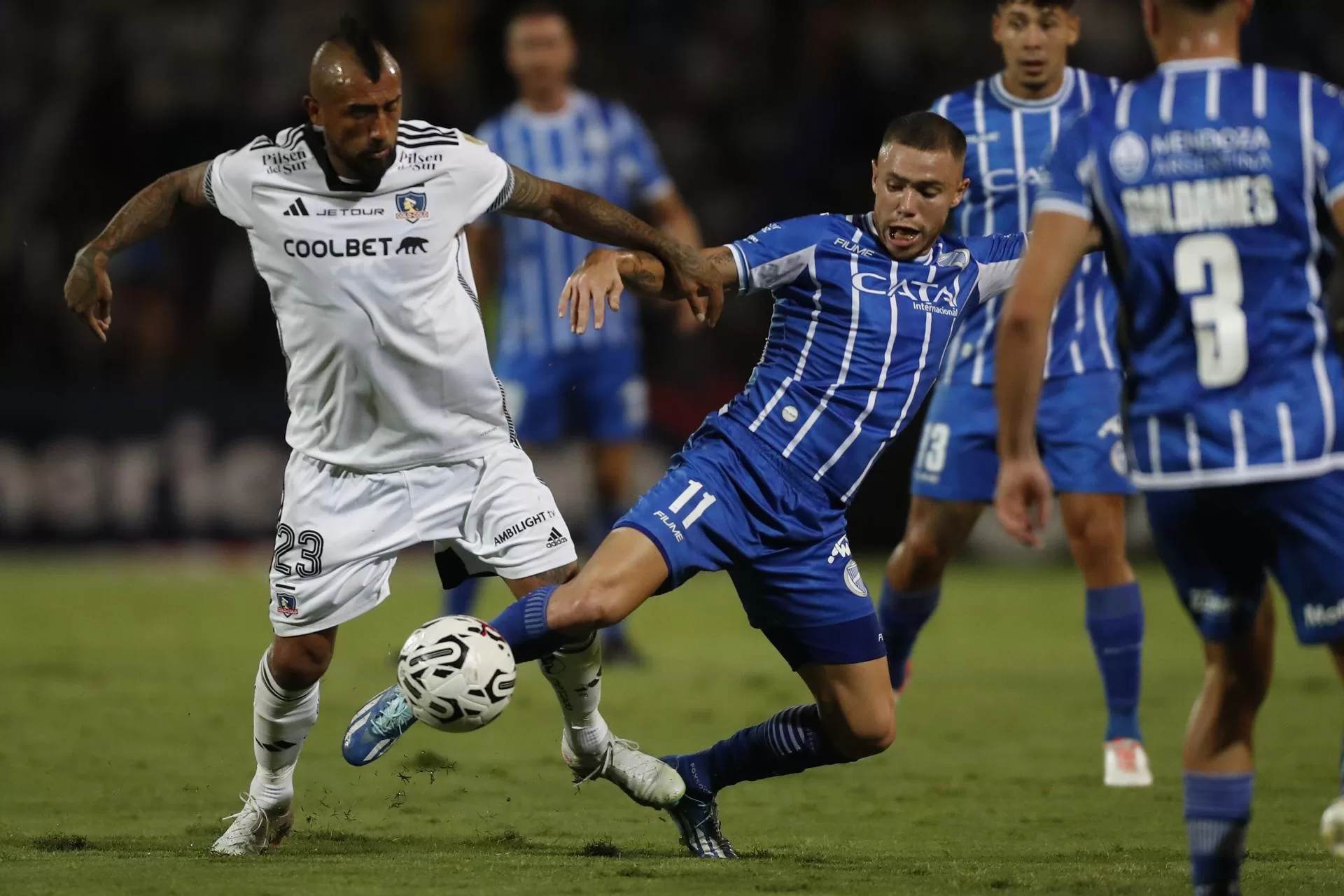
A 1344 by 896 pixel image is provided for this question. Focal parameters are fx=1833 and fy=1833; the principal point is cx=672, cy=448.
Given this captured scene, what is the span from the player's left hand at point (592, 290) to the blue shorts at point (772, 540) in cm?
51

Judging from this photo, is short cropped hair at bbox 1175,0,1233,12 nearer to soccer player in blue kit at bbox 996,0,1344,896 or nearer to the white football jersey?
soccer player in blue kit at bbox 996,0,1344,896

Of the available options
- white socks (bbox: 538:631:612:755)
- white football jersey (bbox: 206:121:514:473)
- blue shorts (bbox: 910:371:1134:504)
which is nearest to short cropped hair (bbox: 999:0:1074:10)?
blue shorts (bbox: 910:371:1134:504)

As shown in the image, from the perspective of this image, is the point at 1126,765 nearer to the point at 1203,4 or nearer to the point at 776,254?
the point at 776,254

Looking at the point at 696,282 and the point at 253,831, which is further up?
the point at 696,282

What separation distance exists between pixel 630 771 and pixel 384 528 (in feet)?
3.24

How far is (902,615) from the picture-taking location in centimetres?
690

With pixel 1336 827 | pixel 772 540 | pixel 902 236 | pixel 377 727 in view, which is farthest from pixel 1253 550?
pixel 377 727

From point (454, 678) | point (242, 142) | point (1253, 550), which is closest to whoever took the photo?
point (1253, 550)

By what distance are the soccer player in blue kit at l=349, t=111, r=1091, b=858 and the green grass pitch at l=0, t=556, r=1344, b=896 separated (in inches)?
13.7

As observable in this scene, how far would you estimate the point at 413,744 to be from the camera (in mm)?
7219

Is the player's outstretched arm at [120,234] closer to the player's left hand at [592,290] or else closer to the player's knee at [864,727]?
the player's left hand at [592,290]

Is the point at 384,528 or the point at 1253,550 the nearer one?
the point at 1253,550

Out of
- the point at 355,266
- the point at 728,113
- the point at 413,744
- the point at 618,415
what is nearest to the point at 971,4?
the point at 728,113

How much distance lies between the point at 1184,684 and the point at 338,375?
5.24 meters
